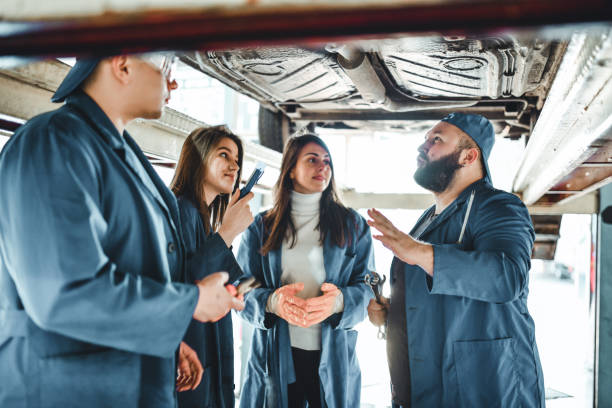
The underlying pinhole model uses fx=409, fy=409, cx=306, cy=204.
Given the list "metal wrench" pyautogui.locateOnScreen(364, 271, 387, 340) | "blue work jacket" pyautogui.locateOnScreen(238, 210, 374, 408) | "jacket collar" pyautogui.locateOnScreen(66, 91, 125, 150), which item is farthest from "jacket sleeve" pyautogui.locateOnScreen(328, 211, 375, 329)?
"jacket collar" pyautogui.locateOnScreen(66, 91, 125, 150)

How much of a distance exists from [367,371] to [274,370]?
9.94 feet

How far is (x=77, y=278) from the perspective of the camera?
2.48 feet

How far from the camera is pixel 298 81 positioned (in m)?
2.04

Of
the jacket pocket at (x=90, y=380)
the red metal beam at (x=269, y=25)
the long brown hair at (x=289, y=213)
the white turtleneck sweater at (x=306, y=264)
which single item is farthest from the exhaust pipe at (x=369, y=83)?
the jacket pocket at (x=90, y=380)

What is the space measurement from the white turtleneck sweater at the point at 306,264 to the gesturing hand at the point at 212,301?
873mm

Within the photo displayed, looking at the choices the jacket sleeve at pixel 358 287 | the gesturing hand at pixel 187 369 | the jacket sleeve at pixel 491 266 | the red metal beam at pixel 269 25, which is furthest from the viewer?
the jacket sleeve at pixel 358 287

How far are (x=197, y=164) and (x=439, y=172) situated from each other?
3.37ft

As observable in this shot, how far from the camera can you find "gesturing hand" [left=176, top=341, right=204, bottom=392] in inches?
48.3

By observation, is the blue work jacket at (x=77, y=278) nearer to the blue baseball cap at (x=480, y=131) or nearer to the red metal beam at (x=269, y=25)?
the red metal beam at (x=269, y=25)

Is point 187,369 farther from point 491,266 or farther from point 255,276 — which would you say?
point 491,266

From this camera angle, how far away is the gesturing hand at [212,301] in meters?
0.92

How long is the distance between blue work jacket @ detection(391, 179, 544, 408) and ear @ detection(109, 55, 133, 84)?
1073mm

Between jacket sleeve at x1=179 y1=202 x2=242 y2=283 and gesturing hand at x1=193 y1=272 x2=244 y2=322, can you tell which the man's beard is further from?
gesturing hand at x1=193 y1=272 x2=244 y2=322

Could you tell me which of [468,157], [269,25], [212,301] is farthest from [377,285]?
[269,25]
